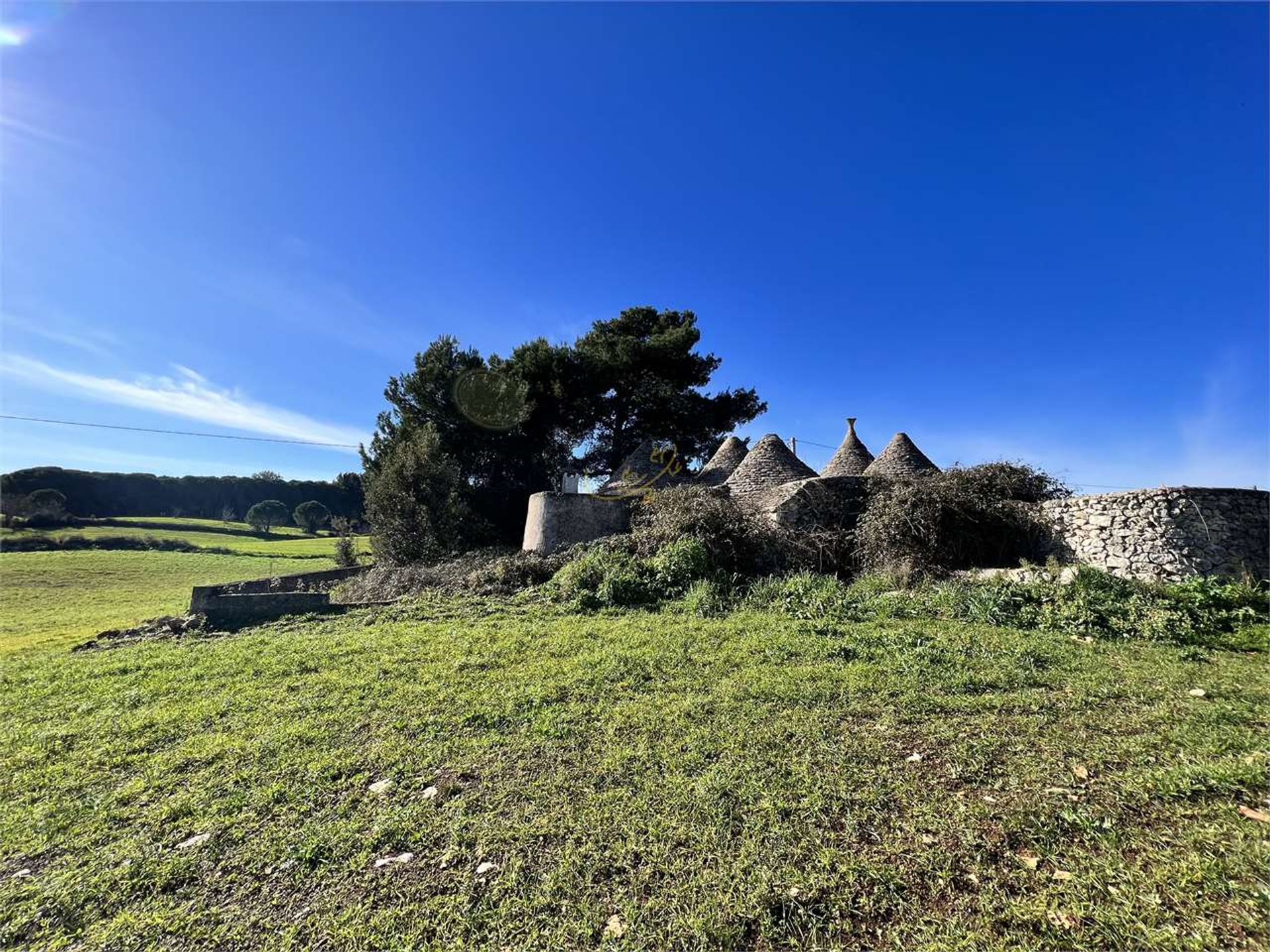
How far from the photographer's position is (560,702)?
4.18m

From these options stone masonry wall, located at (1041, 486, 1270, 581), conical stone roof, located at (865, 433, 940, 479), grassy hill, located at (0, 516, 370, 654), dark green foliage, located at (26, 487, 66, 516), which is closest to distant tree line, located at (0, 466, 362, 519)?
dark green foliage, located at (26, 487, 66, 516)

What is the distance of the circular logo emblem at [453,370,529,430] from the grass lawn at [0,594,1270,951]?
15794 millimetres

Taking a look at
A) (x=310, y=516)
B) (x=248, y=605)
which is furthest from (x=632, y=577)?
(x=310, y=516)

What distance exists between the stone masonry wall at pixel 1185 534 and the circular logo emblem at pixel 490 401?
58.5 ft

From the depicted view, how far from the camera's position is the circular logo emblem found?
20.0 metres

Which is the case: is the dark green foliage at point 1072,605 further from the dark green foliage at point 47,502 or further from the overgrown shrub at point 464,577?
the dark green foliage at point 47,502

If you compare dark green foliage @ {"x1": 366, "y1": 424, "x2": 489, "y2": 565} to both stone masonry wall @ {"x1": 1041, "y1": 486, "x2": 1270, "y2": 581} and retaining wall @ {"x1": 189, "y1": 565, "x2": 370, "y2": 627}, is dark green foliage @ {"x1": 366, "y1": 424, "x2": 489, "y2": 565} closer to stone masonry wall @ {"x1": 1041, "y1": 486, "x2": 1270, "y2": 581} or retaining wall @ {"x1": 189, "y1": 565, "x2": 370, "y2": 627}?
retaining wall @ {"x1": 189, "y1": 565, "x2": 370, "y2": 627}

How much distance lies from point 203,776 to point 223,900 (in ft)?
4.65

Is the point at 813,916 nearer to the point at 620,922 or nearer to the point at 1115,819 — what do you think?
the point at 620,922

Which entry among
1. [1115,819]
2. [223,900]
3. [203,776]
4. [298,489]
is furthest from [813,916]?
[298,489]

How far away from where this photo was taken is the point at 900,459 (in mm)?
13133

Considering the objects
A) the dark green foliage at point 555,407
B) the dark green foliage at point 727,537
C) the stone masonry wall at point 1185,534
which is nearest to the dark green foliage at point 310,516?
the dark green foliage at point 555,407

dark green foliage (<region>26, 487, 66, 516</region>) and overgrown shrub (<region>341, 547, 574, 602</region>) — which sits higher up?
dark green foliage (<region>26, 487, 66, 516</region>)

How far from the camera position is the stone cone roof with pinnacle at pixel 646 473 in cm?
1563
